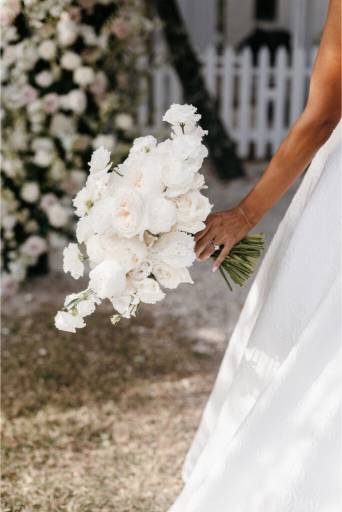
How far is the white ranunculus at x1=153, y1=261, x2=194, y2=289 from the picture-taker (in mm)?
1385

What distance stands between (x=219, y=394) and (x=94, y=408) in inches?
41.4

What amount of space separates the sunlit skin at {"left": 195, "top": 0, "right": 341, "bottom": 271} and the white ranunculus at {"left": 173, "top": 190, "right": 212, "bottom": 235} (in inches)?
3.8

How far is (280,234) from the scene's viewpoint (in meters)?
1.68

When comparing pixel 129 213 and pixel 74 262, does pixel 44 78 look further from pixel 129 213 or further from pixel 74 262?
pixel 129 213

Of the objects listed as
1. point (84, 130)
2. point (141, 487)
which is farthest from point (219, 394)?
point (84, 130)

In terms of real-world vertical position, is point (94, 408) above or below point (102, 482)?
below

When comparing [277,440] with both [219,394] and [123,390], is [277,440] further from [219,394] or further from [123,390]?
[123,390]

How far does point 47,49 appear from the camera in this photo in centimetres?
379

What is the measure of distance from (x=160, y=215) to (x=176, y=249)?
0.36ft

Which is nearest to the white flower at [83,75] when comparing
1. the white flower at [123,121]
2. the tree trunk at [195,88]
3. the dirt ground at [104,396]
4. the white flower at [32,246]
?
the white flower at [123,121]

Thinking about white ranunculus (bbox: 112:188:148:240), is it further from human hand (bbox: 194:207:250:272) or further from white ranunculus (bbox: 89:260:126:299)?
human hand (bbox: 194:207:250:272)

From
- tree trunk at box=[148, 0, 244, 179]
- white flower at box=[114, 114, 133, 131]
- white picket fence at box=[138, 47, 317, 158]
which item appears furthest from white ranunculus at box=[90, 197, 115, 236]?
white picket fence at box=[138, 47, 317, 158]

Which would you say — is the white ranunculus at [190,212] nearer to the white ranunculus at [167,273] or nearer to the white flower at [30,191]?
the white ranunculus at [167,273]

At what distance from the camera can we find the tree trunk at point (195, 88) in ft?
21.5
